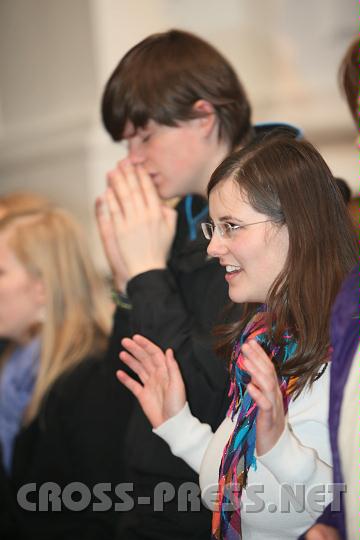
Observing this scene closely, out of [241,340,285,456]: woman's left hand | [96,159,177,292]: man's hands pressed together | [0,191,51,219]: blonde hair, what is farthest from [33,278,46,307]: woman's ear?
[241,340,285,456]: woman's left hand

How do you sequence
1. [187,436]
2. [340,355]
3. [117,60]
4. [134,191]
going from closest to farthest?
1. [340,355]
2. [187,436]
3. [134,191]
4. [117,60]

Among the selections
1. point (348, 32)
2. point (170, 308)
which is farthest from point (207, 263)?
point (348, 32)

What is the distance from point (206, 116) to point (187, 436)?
1.76 feet

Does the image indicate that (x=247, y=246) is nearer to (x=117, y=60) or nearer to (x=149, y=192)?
(x=149, y=192)

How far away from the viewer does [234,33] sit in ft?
7.63

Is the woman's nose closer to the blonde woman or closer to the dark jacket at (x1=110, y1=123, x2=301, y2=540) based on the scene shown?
the dark jacket at (x1=110, y1=123, x2=301, y2=540)

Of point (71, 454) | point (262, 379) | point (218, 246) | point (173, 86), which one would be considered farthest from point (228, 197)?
point (71, 454)

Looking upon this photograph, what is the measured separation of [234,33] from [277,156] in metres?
1.55

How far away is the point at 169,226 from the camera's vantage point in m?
1.29

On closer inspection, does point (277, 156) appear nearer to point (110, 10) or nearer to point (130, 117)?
point (130, 117)

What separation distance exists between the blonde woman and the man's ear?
2.02 ft

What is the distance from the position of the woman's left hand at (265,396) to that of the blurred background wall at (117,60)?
4.50 feet

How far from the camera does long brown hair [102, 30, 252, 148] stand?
121 centimetres

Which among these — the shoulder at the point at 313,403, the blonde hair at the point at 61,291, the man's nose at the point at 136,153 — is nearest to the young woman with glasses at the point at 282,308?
the shoulder at the point at 313,403
